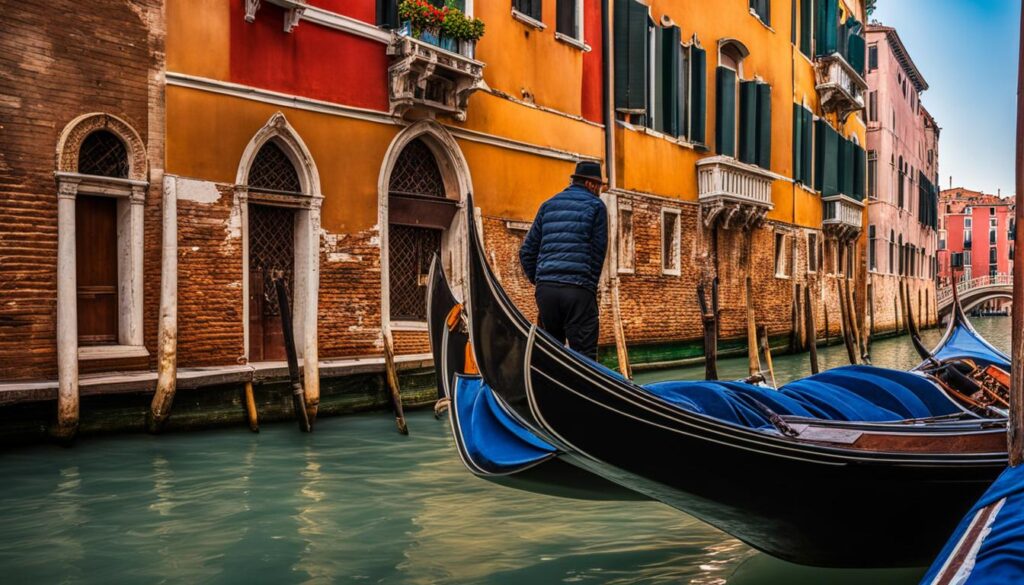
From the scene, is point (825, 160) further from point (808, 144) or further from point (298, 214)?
point (298, 214)

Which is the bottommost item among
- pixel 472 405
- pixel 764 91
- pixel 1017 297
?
pixel 472 405

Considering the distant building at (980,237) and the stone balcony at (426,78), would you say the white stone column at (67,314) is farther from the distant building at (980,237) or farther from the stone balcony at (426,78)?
the distant building at (980,237)

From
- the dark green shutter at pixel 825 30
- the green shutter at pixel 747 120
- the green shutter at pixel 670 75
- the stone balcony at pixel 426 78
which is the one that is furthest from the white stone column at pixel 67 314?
the dark green shutter at pixel 825 30

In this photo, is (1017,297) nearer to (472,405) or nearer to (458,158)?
(472,405)

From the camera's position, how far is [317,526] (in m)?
3.32

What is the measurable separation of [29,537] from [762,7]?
35.5ft

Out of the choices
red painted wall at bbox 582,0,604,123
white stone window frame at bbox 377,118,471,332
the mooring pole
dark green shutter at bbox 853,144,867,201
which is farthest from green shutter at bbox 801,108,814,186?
the mooring pole

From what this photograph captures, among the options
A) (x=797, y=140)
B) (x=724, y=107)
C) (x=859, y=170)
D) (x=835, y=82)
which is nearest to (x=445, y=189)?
(x=724, y=107)

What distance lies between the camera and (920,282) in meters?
23.1

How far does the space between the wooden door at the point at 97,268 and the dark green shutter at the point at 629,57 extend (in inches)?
197

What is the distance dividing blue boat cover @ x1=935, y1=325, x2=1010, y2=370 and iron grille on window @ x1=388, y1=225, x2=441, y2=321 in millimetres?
3472

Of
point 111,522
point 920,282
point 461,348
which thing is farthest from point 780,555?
point 920,282

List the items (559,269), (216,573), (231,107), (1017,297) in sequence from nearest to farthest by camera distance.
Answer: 1. (1017,297)
2. (216,573)
3. (559,269)
4. (231,107)

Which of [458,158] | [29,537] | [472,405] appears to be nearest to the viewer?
[29,537]
